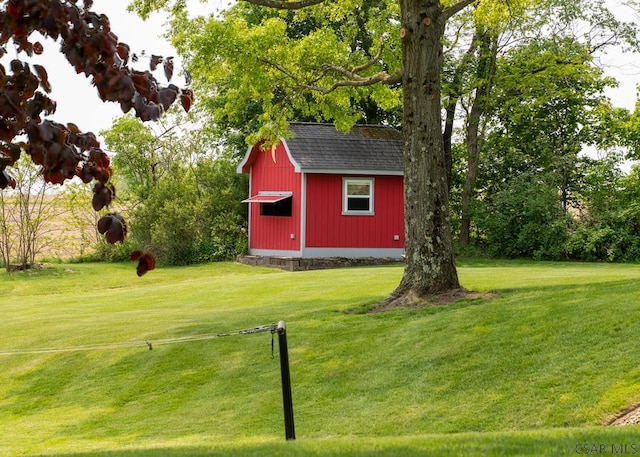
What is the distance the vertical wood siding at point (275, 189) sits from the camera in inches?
1178

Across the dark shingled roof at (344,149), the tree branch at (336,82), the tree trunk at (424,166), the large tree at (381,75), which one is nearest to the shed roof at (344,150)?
the dark shingled roof at (344,149)

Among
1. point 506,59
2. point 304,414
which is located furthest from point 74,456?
point 506,59

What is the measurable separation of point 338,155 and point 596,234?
856 cm

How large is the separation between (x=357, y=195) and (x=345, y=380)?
1984 cm

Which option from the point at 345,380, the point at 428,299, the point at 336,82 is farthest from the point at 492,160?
the point at 345,380

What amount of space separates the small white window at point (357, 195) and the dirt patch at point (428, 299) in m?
15.3

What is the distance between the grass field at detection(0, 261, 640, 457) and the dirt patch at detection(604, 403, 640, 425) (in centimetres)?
10

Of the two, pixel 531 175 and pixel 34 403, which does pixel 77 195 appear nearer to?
pixel 531 175

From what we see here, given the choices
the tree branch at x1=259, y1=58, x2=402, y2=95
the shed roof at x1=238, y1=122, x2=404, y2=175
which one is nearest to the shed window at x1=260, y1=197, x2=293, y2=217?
the shed roof at x1=238, y1=122, x2=404, y2=175

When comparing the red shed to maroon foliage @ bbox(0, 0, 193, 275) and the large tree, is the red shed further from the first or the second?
maroon foliage @ bbox(0, 0, 193, 275)

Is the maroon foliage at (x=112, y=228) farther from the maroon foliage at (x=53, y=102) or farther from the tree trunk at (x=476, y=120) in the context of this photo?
the tree trunk at (x=476, y=120)

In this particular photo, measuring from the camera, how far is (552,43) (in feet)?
108

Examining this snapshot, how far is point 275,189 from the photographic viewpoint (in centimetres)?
3134

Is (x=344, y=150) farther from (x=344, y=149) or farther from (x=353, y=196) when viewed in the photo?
(x=353, y=196)
